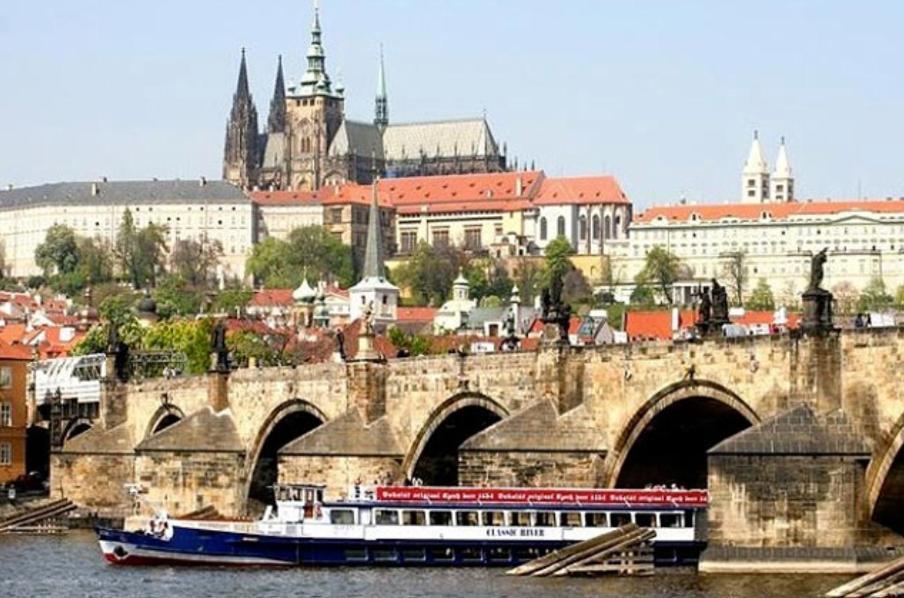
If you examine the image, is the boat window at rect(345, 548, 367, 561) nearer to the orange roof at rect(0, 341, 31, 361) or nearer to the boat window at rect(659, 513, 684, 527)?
the boat window at rect(659, 513, 684, 527)

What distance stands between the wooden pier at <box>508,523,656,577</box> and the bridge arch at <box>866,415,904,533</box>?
788cm

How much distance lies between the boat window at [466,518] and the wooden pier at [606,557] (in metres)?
2.29

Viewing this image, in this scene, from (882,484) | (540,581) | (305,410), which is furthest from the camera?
(305,410)

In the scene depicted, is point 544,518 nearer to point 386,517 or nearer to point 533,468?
point 533,468

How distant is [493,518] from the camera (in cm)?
6369

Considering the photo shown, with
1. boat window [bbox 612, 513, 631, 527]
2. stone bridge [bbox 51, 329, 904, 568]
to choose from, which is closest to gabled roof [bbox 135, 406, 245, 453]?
stone bridge [bbox 51, 329, 904, 568]

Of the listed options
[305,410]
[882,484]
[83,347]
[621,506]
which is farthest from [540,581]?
[83,347]

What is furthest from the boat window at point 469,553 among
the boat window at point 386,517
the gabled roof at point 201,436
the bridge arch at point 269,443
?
the gabled roof at point 201,436

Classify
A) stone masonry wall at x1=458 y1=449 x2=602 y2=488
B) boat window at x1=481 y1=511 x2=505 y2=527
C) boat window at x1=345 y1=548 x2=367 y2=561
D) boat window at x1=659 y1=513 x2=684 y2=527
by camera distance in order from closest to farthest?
boat window at x1=659 y1=513 x2=684 y2=527 → boat window at x1=481 y1=511 x2=505 y2=527 → stone masonry wall at x1=458 y1=449 x2=602 y2=488 → boat window at x1=345 y1=548 x2=367 y2=561

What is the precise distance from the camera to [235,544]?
67938 millimetres

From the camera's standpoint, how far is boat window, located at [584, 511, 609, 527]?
204 feet

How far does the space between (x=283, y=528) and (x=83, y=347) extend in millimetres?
85846

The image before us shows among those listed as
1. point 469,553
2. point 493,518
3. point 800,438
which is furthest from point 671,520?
point 800,438

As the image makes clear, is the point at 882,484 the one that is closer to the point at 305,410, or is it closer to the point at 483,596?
the point at 483,596
